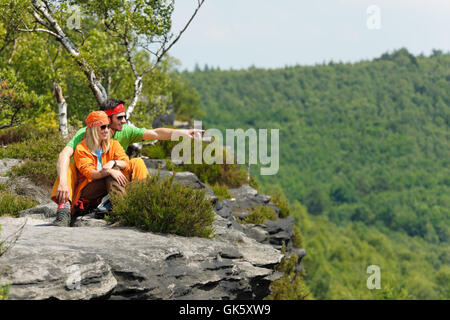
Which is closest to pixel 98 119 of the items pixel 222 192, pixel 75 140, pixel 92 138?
pixel 92 138

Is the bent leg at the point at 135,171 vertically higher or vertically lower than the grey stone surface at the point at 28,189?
higher

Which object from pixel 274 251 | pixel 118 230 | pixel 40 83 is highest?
pixel 40 83

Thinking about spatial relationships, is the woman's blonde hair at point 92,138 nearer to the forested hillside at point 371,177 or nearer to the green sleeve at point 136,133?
the green sleeve at point 136,133

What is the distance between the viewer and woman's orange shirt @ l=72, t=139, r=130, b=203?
8188mm

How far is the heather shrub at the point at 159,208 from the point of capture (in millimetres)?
8055

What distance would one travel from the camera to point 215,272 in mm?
7996

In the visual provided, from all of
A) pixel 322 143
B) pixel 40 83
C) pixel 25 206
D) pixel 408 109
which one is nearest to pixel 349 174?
pixel 322 143

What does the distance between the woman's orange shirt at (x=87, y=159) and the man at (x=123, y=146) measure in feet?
0.32

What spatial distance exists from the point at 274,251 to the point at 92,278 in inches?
166

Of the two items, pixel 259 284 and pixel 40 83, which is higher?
pixel 40 83

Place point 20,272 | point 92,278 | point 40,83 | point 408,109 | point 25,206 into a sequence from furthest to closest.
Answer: point 408,109
point 40,83
point 25,206
point 92,278
point 20,272

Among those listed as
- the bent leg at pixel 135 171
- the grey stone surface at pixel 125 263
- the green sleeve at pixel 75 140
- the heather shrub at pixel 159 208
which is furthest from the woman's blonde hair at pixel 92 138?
the grey stone surface at pixel 125 263

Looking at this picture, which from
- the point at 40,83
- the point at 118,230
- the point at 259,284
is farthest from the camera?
the point at 40,83
